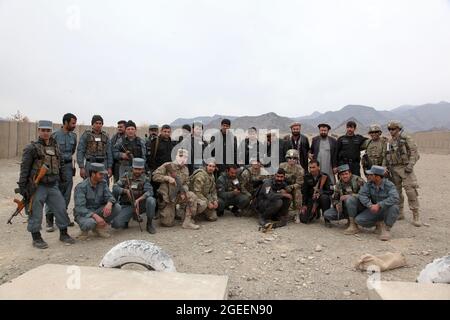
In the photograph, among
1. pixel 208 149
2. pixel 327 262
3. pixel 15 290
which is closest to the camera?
pixel 15 290

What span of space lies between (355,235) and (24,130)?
1464cm

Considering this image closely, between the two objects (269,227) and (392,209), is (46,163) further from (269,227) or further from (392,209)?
(392,209)

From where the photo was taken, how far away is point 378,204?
5.68 m

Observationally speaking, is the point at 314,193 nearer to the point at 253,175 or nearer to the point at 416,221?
the point at 253,175

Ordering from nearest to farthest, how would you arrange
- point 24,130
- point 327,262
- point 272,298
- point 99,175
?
point 272,298 → point 327,262 → point 99,175 → point 24,130

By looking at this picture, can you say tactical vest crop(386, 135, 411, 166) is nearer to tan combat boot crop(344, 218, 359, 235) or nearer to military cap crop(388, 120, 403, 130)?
military cap crop(388, 120, 403, 130)

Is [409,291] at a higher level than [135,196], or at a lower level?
lower

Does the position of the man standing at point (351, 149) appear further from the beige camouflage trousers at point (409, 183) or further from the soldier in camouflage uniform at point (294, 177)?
the soldier in camouflage uniform at point (294, 177)

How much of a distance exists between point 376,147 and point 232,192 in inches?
109

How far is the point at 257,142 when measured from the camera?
725 cm

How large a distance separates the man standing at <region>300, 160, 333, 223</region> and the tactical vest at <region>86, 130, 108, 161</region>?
144 inches

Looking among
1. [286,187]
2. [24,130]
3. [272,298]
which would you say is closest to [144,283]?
[272,298]

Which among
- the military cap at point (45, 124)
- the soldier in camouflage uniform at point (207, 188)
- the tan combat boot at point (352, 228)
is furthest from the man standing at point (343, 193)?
the military cap at point (45, 124)

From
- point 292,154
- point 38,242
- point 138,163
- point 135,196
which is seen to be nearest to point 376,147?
point 292,154
